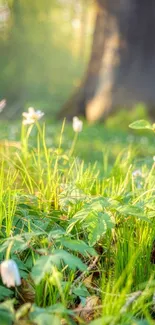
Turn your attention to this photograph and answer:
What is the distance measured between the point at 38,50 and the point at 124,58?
1856 centimetres

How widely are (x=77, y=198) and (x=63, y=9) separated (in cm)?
2996

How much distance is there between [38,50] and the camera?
29.8 meters

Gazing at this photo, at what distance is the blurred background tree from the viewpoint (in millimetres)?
27188

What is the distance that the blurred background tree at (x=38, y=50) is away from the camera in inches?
→ 1070

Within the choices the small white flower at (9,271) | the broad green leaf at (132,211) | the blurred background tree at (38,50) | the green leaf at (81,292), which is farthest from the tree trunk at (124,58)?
the blurred background tree at (38,50)

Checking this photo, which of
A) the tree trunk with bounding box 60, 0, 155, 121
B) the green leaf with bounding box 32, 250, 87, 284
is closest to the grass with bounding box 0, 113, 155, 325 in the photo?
the green leaf with bounding box 32, 250, 87, 284

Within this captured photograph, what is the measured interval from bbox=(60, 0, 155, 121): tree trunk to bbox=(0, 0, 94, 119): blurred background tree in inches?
471

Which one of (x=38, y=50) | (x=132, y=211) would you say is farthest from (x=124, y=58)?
(x=38, y=50)

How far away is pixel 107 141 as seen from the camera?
28.1ft

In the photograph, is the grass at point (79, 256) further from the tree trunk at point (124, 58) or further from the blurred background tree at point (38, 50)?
the blurred background tree at point (38, 50)

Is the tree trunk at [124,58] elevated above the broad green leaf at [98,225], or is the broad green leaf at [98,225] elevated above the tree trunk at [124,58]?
the tree trunk at [124,58]

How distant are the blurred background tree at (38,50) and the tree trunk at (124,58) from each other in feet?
39.2

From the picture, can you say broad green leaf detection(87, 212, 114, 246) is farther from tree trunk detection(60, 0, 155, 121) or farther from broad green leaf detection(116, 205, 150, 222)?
tree trunk detection(60, 0, 155, 121)

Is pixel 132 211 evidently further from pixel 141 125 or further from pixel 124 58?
pixel 124 58
